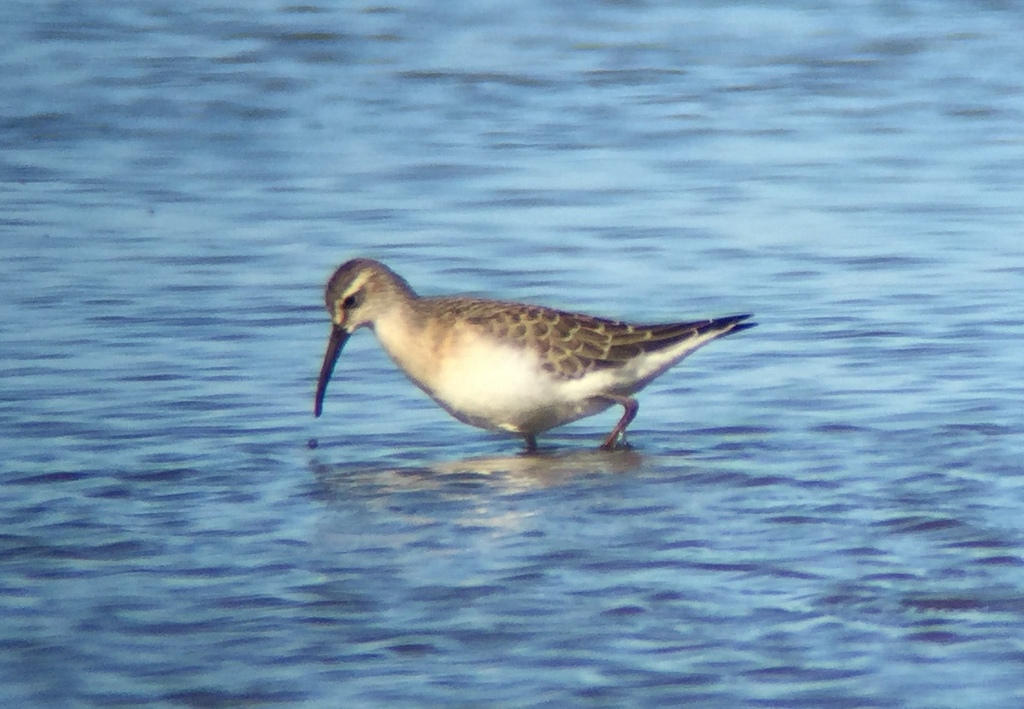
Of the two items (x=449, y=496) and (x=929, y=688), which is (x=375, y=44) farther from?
(x=929, y=688)

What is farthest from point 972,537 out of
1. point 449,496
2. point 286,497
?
point 286,497

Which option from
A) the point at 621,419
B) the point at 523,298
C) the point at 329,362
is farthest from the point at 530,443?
the point at 523,298

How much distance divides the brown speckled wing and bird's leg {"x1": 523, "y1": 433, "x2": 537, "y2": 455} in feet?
1.20

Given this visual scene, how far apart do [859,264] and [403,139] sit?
Result: 409 centimetres

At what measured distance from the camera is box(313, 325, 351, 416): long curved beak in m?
9.02

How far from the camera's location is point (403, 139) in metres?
14.4

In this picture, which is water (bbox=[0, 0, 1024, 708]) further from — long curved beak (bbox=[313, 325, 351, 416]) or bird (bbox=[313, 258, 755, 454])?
bird (bbox=[313, 258, 755, 454])

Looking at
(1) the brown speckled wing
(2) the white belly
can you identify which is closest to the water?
(2) the white belly

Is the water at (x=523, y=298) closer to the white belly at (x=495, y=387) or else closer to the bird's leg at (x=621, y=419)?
the bird's leg at (x=621, y=419)

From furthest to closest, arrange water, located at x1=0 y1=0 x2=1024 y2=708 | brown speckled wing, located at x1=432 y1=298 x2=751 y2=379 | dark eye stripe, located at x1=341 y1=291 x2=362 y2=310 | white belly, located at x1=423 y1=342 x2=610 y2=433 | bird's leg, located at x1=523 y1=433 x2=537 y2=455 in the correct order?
dark eye stripe, located at x1=341 y1=291 x2=362 y2=310 < bird's leg, located at x1=523 y1=433 x2=537 y2=455 < brown speckled wing, located at x1=432 y1=298 x2=751 y2=379 < white belly, located at x1=423 y1=342 x2=610 y2=433 < water, located at x1=0 y1=0 x2=1024 y2=708

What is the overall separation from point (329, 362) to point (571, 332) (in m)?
1.13

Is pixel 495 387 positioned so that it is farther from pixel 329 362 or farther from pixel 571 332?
pixel 329 362

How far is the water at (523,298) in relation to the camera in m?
6.13

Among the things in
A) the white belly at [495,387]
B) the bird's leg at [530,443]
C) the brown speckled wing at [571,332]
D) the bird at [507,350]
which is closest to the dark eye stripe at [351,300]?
the bird at [507,350]
